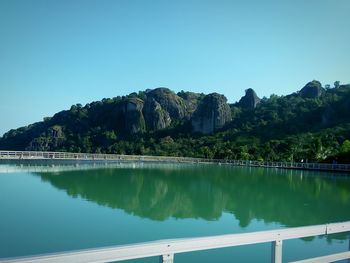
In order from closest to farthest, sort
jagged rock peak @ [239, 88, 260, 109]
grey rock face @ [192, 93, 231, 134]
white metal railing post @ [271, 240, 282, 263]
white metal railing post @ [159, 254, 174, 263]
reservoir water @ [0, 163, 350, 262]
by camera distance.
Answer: white metal railing post @ [159, 254, 174, 263] → white metal railing post @ [271, 240, 282, 263] → reservoir water @ [0, 163, 350, 262] → grey rock face @ [192, 93, 231, 134] → jagged rock peak @ [239, 88, 260, 109]

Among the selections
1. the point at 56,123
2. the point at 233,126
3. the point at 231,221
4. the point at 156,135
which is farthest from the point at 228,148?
the point at 56,123

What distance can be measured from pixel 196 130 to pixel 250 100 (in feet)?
87.0

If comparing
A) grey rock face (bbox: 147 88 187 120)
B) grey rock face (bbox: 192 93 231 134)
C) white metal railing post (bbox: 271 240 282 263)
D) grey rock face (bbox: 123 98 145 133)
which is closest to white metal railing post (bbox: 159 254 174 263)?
white metal railing post (bbox: 271 240 282 263)

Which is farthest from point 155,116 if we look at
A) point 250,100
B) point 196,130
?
point 250,100

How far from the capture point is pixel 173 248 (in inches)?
97.1

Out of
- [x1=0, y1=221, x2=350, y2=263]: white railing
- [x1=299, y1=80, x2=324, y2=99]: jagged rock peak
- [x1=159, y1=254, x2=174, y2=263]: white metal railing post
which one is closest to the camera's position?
[x1=0, y1=221, x2=350, y2=263]: white railing

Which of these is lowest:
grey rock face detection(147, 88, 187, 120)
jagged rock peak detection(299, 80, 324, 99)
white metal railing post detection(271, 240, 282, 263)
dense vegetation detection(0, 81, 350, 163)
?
white metal railing post detection(271, 240, 282, 263)

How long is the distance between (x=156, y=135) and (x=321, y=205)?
99348mm

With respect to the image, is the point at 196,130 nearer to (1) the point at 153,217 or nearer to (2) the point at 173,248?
(1) the point at 153,217

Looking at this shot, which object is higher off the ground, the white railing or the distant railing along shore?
the white railing

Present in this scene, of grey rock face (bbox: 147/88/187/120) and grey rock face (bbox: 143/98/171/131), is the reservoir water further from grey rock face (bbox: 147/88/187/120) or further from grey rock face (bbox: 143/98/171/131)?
grey rock face (bbox: 147/88/187/120)

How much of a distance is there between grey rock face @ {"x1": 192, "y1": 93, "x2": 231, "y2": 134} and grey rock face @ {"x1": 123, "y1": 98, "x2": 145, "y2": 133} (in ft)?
56.6

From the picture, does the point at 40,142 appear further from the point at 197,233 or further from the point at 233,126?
the point at 197,233

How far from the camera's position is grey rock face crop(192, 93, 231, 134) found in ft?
362
